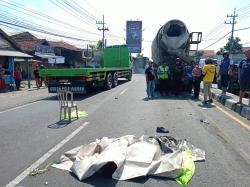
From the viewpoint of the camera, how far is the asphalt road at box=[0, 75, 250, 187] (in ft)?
15.2

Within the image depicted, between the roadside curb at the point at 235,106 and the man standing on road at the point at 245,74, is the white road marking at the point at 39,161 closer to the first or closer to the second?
the roadside curb at the point at 235,106

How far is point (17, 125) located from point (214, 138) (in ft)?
17.3

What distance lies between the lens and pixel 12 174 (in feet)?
15.9

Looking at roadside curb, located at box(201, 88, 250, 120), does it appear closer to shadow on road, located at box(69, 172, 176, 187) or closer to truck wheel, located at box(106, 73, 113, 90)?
shadow on road, located at box(69, 172, 176, 187)

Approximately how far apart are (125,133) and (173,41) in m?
9.31

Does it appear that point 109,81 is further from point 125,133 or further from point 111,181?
point 111,181

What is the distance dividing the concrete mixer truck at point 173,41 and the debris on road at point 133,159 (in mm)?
10369

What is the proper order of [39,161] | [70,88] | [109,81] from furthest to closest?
1. [109,81]
2. [70,88]
3. [39,161]

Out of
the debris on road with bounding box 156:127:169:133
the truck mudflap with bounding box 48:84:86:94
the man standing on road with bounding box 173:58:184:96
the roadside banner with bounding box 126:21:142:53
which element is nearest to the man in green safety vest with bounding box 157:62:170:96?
the man standing on road with bounding box 173:58:184:96

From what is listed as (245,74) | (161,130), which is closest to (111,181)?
(161,130)

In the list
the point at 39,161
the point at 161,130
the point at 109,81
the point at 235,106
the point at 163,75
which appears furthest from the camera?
the point at 109,81

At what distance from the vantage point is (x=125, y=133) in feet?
24.6

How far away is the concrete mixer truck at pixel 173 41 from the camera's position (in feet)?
51.6

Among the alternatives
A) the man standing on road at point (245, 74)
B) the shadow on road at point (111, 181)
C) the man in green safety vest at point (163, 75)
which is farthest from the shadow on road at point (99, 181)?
the man in green safety vest at point (163, 75)
